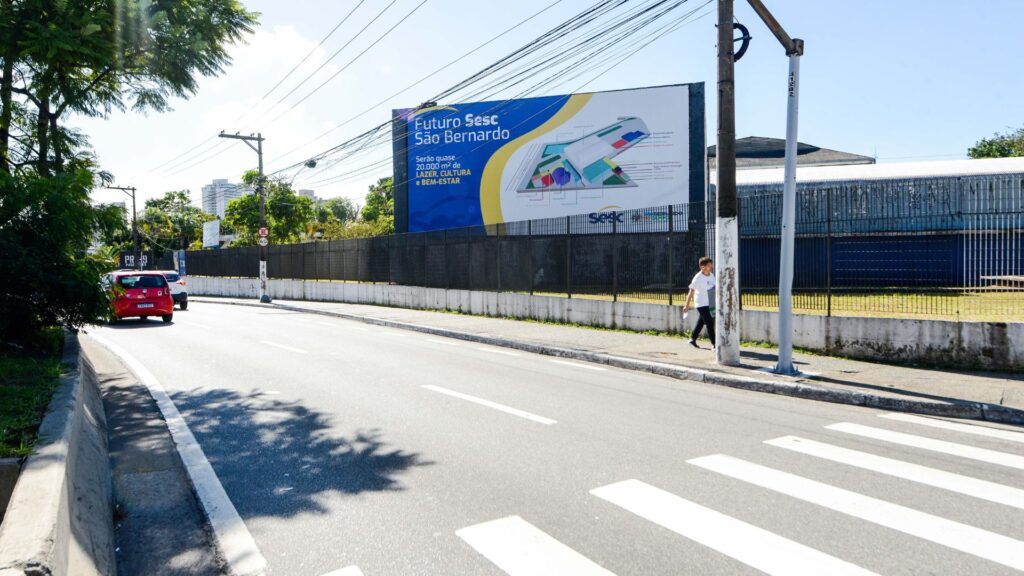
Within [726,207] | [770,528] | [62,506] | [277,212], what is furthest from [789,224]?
[277,212]

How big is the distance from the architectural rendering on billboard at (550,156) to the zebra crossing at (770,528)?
87.6 feet

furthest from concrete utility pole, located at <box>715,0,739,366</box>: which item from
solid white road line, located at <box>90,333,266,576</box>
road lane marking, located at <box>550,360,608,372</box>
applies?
solid white road line, located at <box>90,333,266,576</box>

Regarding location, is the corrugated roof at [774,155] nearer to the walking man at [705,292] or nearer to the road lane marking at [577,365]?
the walking man at [705,292]

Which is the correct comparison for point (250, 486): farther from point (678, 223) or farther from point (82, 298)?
point (678, 223)

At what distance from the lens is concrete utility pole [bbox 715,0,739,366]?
10188 millimetres

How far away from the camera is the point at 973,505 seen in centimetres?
449

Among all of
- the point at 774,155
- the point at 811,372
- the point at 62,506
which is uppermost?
the point at 774,155

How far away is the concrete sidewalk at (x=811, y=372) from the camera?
25.3ft

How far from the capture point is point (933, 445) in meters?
6.08

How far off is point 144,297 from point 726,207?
57.8ft

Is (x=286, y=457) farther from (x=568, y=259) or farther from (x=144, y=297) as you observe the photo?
(x=144, y=297)

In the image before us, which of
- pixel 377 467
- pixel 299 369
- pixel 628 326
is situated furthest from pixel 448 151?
pixel 377 467

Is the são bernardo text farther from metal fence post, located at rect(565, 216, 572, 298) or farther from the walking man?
the walking man

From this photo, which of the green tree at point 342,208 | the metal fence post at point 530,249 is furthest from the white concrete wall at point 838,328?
the green tree at point 342,208
